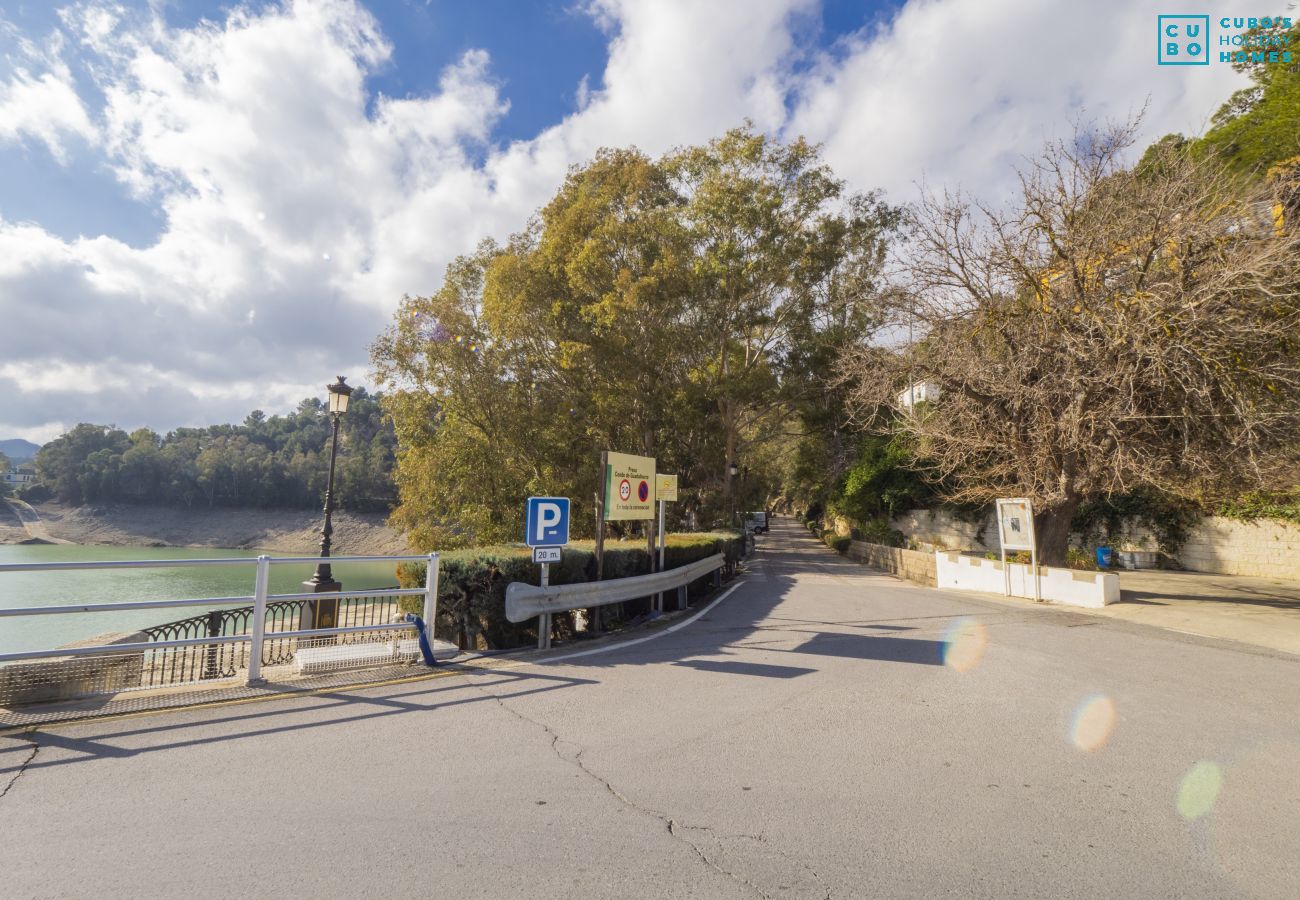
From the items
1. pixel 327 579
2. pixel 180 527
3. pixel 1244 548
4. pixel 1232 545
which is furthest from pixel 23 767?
pixel 180 527

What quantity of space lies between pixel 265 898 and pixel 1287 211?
60.6 ft

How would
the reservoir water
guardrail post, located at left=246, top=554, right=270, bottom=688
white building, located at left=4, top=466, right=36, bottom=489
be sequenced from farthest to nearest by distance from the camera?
white building, located at left=4, top=466, right=36, bottom=489
the reservoir water
guardrail post, located at left=246, top=554, right=270, bottom=688

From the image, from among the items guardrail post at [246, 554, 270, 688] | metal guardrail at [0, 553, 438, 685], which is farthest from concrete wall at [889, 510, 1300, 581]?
guardrail post at [246, 554, 270, 688]

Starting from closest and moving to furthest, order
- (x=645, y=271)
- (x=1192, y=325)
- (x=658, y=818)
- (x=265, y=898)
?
1. (x=265, y=898)
2. (x=658, y=818)
3. (x=1192, y=325)
4. (x=645, y=271)

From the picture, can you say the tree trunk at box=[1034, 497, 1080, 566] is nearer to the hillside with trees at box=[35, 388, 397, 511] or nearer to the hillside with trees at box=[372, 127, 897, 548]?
the hillside with trees at box=[372, 127, 897, 548]

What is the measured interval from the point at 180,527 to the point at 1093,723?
4059 inches

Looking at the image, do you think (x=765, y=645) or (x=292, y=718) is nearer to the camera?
(x=292, y=718)

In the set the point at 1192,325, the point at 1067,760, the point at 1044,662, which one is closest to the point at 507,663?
the point at 1067,760

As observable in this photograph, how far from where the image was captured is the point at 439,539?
66.5 feet

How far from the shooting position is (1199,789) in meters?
3.76

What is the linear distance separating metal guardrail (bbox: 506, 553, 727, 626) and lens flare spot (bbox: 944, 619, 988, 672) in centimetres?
409

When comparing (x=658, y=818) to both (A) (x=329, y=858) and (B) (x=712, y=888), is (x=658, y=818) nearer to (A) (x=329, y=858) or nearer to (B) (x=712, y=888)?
(B) (x=712, y=888)

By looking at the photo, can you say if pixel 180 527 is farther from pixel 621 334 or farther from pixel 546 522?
pixel 546 522

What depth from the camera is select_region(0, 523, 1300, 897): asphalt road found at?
275cm
